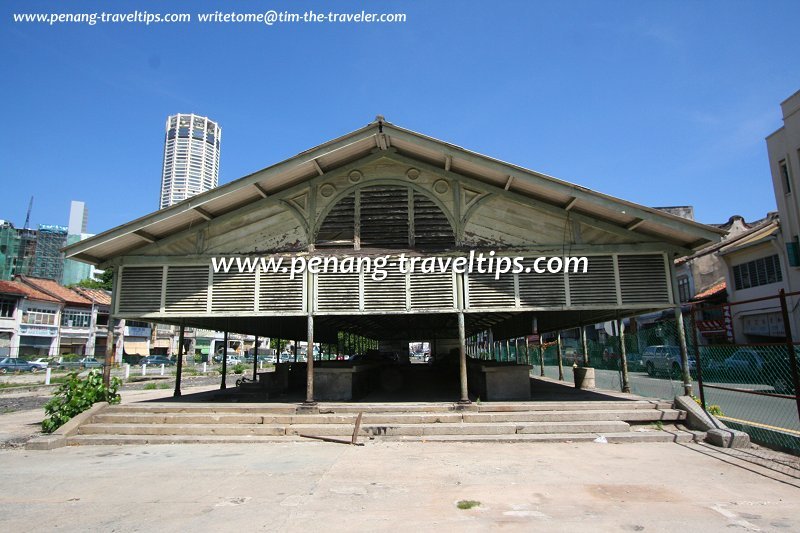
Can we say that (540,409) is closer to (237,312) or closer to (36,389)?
(237,312)

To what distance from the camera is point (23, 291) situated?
45.2m

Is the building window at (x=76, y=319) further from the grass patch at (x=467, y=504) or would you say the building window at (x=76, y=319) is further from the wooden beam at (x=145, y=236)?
the grass patch at (x=467, y=504)

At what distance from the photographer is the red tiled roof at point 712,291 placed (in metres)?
28.1

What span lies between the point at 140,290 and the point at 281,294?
3169 millimetres

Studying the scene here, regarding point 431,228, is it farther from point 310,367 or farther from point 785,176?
point 785,176

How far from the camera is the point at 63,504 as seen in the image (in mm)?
5199

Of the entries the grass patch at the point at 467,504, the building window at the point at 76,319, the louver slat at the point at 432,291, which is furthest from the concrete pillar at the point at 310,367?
the building window at the point at 76,319

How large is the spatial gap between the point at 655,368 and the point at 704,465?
19.1m

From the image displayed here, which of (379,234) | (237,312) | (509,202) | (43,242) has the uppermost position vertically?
(43,242)

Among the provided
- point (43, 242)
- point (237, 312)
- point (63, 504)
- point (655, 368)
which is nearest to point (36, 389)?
point (237, 312)

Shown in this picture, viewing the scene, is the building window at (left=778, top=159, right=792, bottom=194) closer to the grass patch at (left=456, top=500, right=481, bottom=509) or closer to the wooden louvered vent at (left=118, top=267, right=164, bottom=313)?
the grass patch at (left=456, top=500, right=481, bottom=509)

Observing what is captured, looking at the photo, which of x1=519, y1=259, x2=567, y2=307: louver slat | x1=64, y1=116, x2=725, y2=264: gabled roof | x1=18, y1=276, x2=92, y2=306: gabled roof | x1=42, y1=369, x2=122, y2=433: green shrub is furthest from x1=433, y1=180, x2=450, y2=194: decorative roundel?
x1=18, y1=276, x2=92, y2=306: gabled roof

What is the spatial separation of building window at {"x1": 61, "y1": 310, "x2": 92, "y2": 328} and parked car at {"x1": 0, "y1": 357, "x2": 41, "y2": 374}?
1721 centimetres

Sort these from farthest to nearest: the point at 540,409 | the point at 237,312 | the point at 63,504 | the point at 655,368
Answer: the point at 655,368, the point at 237,312, the point at 540,409, the point at 63,504
